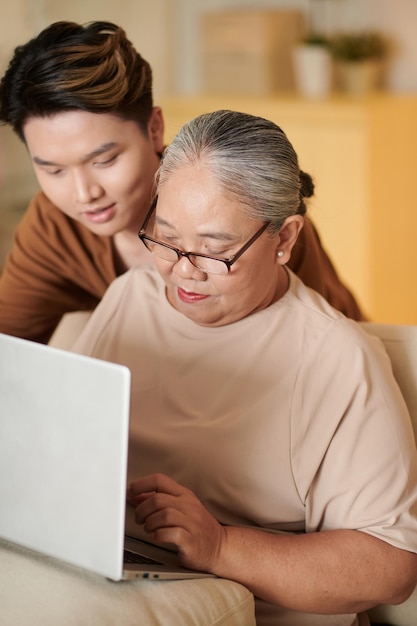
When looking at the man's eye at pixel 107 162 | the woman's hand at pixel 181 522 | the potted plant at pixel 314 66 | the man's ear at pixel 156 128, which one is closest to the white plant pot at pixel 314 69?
the potted plant at pixel 314 66

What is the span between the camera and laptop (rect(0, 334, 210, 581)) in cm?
107

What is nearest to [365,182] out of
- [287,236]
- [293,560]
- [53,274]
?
[53,274]

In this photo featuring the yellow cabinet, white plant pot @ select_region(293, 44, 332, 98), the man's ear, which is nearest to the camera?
the man's ear

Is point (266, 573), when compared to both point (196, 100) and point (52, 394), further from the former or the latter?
point (196, 100)

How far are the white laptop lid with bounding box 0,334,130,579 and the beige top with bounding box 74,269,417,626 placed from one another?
0.31 m

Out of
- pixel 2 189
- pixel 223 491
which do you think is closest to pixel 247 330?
pixel 223 491

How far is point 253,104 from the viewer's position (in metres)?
3.48

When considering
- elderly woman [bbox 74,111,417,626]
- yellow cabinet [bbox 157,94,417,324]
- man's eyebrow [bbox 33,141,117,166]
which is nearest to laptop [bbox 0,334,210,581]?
elderly woman [bbox 74,111,417,626]

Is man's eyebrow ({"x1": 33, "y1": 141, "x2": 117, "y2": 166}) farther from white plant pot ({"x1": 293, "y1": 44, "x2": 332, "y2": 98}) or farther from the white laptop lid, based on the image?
white plant pot ({"x1": 293, "y1": 44, "x2": 332, "y2": 98})

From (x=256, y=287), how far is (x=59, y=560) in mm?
461

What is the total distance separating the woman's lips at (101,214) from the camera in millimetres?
1708

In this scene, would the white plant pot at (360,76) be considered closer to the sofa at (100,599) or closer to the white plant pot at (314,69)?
the white plant pot at (314,69)

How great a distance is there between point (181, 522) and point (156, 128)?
2.50 ft

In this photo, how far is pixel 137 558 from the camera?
4.17 ft
